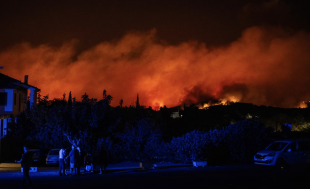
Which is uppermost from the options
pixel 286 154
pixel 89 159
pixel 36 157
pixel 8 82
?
pixel 8 82

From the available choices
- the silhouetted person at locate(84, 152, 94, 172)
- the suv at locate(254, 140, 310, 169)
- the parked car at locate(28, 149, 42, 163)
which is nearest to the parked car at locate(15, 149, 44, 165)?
the parked car at locate(28, 149, 42, 163)

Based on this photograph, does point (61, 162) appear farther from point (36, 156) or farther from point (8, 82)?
point (8, 82)

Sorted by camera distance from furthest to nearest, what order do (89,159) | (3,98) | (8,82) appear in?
(8,82) → (3,98) → (89,159)

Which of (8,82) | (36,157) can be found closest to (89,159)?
(36,157)

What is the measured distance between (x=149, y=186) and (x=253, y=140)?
18.4 m

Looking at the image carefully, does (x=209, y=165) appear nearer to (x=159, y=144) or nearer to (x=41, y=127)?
(x=159, y=144)

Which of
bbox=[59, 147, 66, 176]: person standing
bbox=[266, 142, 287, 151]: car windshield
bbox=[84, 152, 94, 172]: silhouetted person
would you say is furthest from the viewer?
bbox=[266, 142, 287, 151]: car windshield

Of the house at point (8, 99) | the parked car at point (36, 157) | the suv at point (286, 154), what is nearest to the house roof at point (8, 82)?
the house at point (8, 99)

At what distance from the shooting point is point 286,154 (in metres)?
22.3

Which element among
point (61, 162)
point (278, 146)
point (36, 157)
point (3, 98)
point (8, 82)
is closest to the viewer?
point (61, 162)

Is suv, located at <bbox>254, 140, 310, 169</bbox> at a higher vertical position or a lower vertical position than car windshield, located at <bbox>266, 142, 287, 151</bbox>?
lower

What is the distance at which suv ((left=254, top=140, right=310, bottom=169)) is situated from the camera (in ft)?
72.9

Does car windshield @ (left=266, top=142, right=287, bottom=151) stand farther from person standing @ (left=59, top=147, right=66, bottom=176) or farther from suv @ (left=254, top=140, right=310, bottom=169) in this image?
person standing @ (left=59, top=147, right=66, bottom=176)

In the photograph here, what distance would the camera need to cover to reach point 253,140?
1206 inches
